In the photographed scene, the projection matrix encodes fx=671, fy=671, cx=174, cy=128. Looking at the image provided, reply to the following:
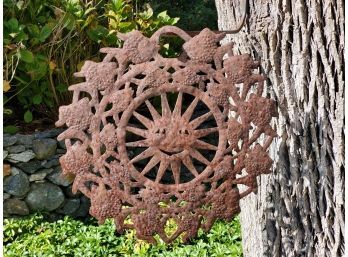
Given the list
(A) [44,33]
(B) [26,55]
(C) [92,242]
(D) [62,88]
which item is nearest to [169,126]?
(C) [92,242]

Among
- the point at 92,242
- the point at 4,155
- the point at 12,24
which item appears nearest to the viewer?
the point at 92,242

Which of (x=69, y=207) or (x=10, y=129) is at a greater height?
(x=10, y=129)

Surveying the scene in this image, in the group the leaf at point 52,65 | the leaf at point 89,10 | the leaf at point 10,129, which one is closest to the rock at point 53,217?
the leaf at point 10,129

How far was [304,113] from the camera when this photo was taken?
2010mm

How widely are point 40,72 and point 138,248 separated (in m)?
1.42

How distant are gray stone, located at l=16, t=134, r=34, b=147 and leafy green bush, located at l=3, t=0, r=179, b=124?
0.66 ft

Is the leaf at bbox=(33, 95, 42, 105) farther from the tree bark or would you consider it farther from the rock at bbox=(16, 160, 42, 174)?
the tree bark

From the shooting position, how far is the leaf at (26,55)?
429 cm

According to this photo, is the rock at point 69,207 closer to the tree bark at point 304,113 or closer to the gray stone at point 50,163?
the gray stone at point 50,163

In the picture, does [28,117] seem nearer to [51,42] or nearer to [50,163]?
[50,163]

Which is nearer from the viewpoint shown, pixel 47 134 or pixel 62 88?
pixel 47 134

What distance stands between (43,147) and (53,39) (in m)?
0.74

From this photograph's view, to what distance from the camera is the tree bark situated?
1.95 m

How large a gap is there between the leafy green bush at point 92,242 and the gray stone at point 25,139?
0.49 m
